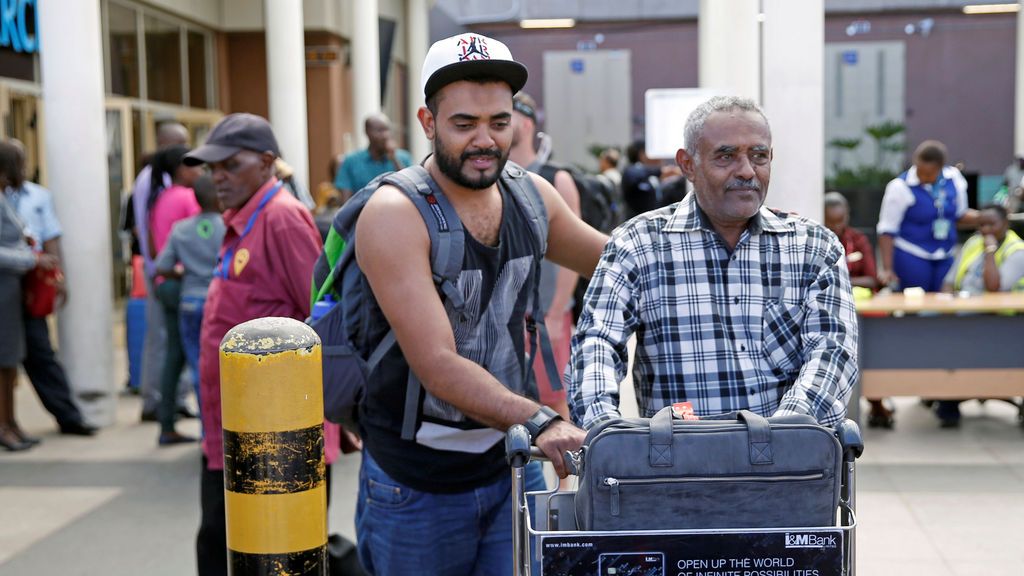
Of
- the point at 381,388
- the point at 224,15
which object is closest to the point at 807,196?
the point at 381,388

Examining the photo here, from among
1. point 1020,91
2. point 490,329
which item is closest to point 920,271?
point 490,329

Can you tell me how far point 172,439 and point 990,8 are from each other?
28351mm

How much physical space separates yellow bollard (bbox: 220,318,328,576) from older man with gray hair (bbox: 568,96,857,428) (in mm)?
593

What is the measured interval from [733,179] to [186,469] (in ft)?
18.1

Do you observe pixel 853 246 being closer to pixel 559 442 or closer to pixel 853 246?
pixel 853 246

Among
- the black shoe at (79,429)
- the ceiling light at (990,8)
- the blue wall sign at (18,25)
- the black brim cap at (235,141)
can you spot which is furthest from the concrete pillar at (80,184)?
the ceiling light at (990,8)

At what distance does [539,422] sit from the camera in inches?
99.3

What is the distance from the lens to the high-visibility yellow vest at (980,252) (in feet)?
29.5

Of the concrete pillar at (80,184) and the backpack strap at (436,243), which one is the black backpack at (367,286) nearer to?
the backpack strap at (436,243)

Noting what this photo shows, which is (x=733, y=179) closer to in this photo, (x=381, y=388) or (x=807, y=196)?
(x=381, y=388)

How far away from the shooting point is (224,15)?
20562 mm

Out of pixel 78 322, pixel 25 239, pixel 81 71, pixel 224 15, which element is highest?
pixel 224 15

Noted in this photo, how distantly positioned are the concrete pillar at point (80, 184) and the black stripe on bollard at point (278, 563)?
6367 millimetres

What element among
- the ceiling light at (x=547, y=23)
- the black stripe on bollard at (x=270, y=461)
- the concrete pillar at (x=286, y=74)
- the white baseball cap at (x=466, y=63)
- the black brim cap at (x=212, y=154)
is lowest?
the black stripe on bollard at (x=270, y=461)
